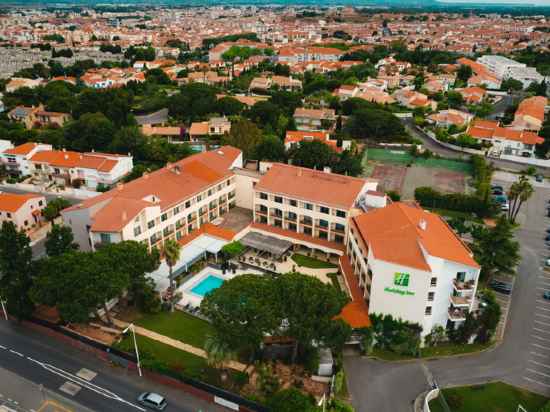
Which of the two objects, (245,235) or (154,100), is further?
(154,100)

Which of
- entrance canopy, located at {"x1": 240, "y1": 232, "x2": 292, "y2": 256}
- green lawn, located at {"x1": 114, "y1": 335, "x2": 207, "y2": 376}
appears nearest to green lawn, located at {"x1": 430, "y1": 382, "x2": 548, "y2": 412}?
green lawn, located at {"x1": 114, "y1": 335, "x2": 207, "y2": 376}

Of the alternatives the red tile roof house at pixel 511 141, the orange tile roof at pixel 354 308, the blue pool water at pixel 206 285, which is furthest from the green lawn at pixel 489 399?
the red tile roof house at pixel 511 141

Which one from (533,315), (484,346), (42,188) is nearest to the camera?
(484,346)

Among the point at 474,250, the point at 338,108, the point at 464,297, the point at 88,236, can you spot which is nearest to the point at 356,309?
the point at 464,297

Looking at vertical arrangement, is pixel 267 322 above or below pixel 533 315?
above

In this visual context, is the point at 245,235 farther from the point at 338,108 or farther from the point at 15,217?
the point at 338,108

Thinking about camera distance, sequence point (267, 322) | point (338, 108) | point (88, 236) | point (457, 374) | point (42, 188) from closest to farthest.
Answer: point (267, 322), point (457, 374), point (88, 236), point (42, 188), point (338, 108)

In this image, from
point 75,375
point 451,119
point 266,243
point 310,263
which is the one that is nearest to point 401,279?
point 310,263

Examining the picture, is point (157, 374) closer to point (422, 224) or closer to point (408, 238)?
point (408, 238)
